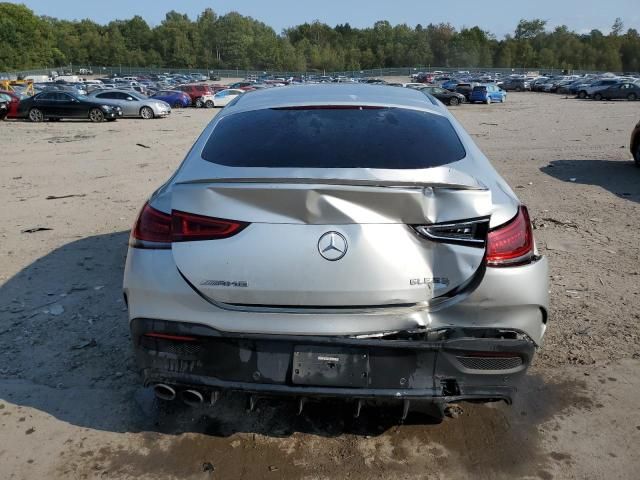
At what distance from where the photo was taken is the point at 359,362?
97.7 inches

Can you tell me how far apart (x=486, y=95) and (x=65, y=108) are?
27.1 metres

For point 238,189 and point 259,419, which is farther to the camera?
point 259,419

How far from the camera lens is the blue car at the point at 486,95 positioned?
3922 cm

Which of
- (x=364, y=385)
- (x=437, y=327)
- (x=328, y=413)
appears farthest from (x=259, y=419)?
(x=437, y=327)

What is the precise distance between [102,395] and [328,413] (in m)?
1.34

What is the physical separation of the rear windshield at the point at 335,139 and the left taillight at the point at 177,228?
409 millimetres

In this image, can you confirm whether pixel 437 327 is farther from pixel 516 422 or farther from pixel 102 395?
pixel 102 395

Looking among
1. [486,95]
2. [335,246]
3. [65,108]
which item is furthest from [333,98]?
[486,95]

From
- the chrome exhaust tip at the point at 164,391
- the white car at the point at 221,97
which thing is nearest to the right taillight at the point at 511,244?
the chrome exhaust tip at the point at 164,391

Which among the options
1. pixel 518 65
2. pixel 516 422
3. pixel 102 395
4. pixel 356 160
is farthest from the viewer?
pixel 518 65

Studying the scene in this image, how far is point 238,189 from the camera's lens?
2.48m

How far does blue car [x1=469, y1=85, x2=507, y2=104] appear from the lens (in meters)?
39.2

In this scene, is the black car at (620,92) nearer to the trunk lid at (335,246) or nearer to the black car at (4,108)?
the black car at (4,108)

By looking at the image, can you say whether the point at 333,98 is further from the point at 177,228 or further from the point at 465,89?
the point at 465,89
